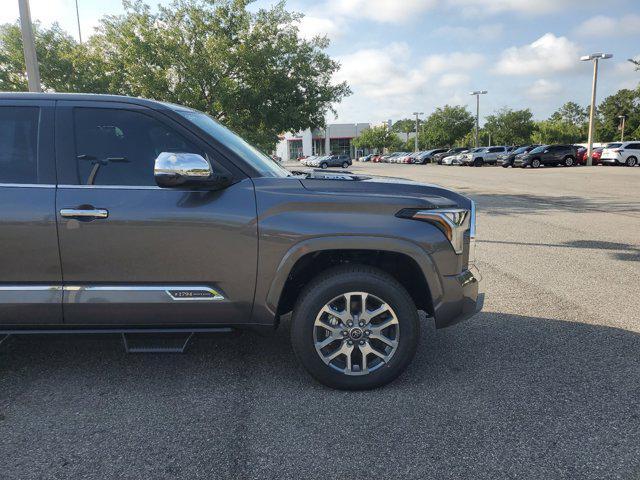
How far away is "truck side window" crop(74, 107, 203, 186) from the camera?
10.4ft

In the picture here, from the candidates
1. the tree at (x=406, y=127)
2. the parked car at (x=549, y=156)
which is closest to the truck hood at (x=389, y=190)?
the parked car at (x=549, y=156)

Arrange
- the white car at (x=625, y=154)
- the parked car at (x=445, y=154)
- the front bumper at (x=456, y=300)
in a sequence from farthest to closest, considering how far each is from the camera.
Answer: the parked car at (x=445, y=154), the white car at (x=625, y=154), the front bumper at (x=456, y=300)

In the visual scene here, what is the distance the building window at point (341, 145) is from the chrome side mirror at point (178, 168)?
11223 cm

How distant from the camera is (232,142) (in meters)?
3.59

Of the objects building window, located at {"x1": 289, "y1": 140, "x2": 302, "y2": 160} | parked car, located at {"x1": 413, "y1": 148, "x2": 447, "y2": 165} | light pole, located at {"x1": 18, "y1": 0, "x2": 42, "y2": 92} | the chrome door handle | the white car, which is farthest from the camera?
building window, located at {"x1": 289, "y1": 140, "x2": 302, "y2": 160}

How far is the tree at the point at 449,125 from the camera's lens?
77438 mm

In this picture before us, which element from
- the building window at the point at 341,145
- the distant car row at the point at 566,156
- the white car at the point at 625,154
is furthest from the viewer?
the building window at the point at 341,145

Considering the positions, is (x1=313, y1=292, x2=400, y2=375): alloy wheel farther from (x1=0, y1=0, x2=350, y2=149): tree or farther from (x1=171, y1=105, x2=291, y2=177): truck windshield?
(x1=0, y1=0, x2=350, y2=149): tree

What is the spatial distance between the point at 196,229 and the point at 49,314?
3.48ft

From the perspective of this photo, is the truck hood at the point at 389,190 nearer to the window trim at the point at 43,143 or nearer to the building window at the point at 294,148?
the window trim at the point at 43,143

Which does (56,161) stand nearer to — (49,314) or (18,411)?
(49,314)

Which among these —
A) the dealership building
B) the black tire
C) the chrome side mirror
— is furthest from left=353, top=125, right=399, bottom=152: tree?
the chrome side mirror

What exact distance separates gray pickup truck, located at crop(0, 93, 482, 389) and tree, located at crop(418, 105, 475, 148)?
7789cm

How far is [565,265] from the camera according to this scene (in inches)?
264
